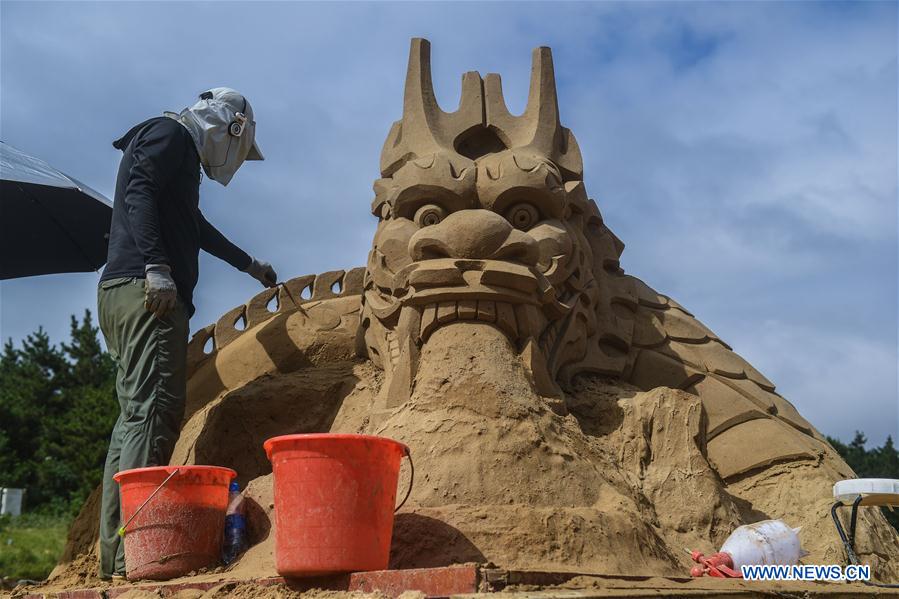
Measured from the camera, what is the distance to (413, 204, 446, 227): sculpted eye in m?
→ 5.70

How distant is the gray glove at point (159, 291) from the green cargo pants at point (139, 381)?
Result: 5 centimetres

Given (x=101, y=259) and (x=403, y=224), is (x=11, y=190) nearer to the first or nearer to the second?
(x=101, y=259)

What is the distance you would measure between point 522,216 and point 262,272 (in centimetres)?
186

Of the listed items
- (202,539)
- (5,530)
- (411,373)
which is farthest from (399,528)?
(5,530)

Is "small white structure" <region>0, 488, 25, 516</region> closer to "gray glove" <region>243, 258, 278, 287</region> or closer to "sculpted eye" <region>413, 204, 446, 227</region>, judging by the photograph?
"gray glove" <region>243, 258, 278, 287</region>

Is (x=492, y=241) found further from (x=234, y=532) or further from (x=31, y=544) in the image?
(x=31, y=544)

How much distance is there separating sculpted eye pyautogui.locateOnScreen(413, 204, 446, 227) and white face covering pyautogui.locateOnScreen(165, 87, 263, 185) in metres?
1.04

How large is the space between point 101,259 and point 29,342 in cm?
1866

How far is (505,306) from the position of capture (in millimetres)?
5305

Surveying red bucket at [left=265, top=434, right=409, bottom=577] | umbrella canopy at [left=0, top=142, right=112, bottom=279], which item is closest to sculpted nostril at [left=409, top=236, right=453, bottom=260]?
red bucket at [left=265, top=434, right=409, bottom=577]

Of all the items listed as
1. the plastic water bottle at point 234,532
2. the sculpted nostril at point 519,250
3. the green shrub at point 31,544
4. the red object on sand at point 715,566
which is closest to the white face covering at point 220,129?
the sculpted nostril at point 519,250

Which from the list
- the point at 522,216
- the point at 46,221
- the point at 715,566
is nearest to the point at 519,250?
the point at 522,216

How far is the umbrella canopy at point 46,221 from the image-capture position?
6.69 m

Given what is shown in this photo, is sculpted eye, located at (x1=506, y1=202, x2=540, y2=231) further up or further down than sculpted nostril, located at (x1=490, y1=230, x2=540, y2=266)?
further up
